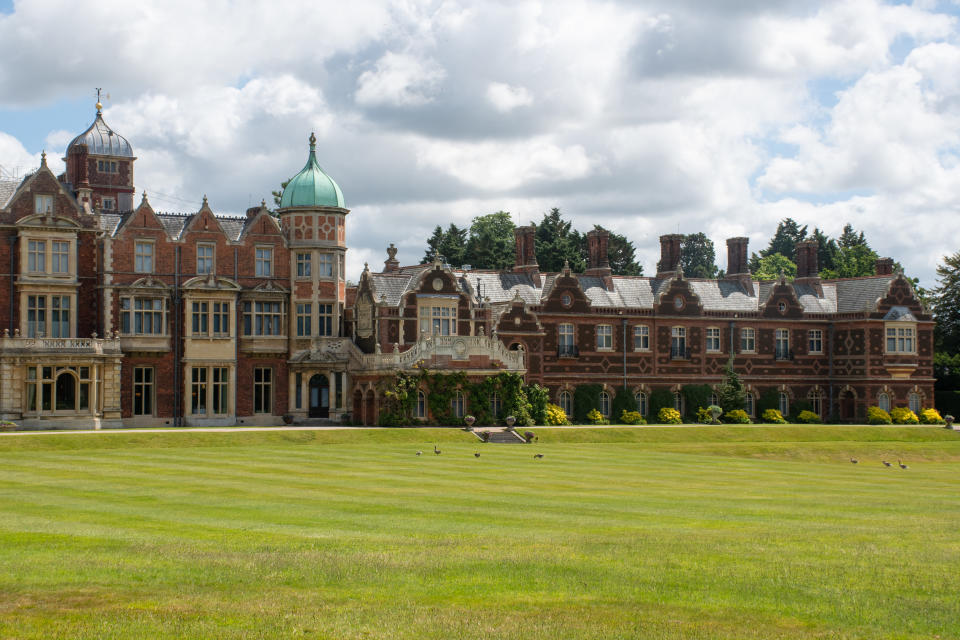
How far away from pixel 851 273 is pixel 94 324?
5897 centimetres

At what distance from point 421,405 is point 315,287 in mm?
7924

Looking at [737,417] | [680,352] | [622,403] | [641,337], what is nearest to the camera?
[622,403]

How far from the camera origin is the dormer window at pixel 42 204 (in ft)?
179

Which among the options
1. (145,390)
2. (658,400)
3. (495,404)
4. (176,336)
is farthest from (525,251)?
(145,390)

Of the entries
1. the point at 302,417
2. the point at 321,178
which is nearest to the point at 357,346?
the point at 302,417

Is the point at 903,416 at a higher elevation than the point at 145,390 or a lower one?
lower

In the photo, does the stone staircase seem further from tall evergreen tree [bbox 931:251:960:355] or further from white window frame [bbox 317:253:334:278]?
tall evergreen tree [bbox 931:251:960:355]

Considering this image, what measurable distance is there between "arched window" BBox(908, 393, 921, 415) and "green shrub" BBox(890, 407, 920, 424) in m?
1.88

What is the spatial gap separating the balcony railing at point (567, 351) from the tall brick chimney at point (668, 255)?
845 cm

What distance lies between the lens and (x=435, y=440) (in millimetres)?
49969

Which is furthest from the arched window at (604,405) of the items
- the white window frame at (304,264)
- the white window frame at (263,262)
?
the white window frame at (263,262)

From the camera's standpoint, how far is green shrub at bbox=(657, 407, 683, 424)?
6494 cm

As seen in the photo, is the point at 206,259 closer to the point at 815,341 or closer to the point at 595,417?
the point at 595,417

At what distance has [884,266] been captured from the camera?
74125 millimetres
